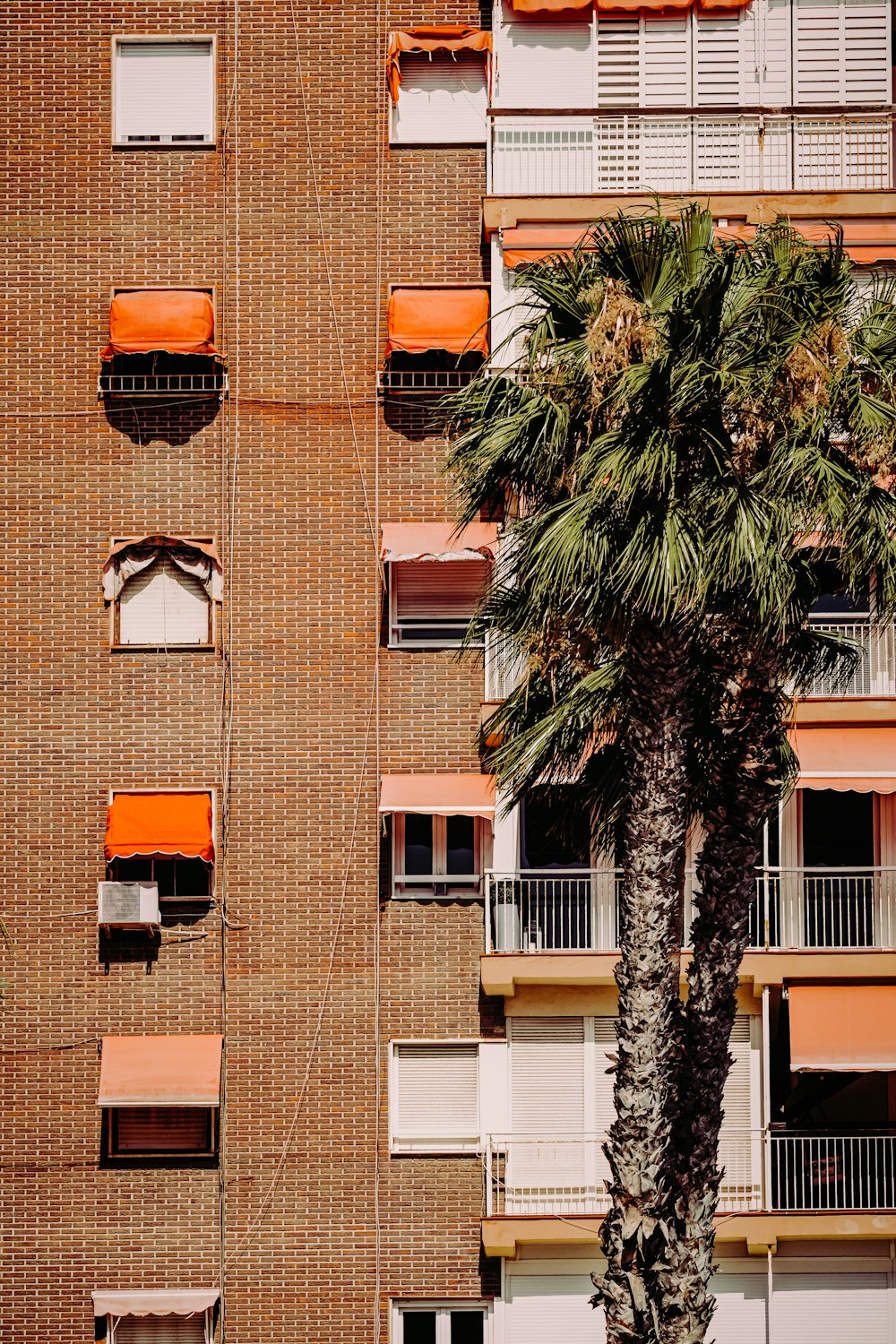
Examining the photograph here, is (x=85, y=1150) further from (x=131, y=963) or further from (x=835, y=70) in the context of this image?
(x=835, y=70)

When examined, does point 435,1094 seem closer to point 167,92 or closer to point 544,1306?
point 544,1306

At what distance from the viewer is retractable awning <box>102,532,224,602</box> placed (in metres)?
21.8

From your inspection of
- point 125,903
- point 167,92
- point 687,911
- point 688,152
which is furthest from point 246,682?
point 688,152

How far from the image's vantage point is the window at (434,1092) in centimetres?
2125

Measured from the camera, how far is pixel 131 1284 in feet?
68.5

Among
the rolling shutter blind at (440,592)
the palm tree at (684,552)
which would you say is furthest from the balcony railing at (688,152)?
the palm tree at (684,552)

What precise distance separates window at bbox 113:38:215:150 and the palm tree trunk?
1213 cm

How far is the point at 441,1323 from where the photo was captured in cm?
2094

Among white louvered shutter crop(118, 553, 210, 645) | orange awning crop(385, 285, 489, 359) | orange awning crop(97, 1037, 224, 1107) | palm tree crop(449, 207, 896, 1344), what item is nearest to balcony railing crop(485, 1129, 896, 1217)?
orange awning crop(97, 1037, 224, 1107)

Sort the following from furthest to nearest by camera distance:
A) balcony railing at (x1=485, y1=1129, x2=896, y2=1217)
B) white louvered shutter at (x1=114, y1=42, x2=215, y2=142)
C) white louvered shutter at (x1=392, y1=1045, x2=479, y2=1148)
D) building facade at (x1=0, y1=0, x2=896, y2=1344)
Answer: white louvered shutter at (x1=114, y1=42, x2=215, y2=142), white louvered shutter at (x1=392, y1=1045, x2=479, y2=1148), building facade at (x1=0, y1=0, x2=896, y2=1344), balcony railing at (x1=485, y1=1129, x2=896, y2=1217)

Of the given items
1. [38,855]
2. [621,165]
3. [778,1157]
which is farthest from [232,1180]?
[621,165]

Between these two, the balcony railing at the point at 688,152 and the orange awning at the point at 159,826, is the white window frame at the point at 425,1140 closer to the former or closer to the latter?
the orange awning at the point at 159,826

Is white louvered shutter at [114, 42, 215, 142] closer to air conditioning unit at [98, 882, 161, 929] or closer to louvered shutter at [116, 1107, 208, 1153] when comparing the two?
air conditioning unit at [98, 882, 161, 929]

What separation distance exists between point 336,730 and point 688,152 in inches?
348
